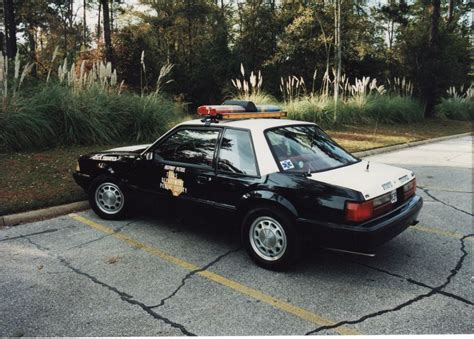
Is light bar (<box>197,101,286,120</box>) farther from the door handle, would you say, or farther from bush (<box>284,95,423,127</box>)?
bush (<box>284,95,423,127</box>)

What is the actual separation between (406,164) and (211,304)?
25.5 ft

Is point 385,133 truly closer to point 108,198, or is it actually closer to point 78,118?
point 78,118

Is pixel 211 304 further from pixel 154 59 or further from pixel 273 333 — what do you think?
pixel 154 59

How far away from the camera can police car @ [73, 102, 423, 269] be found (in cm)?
356

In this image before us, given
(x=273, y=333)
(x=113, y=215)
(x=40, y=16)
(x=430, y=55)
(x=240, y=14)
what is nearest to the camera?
(x=273, y=333)

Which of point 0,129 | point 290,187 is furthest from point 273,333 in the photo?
point 0,129

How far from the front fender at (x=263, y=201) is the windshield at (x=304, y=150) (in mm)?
327

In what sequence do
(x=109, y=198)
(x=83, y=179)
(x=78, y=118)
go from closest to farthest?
(x=109, y=198) → (x=83, y=179) → (x=78, y=118)

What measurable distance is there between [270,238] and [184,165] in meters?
1.34

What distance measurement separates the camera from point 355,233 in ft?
11.3

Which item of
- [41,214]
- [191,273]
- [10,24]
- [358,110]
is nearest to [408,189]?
[191,273]

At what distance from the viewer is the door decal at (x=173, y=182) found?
14.9 ft

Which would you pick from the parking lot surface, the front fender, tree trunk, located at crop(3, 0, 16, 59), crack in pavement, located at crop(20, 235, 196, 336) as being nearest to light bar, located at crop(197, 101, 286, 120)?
the front fender

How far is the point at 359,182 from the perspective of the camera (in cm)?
369
